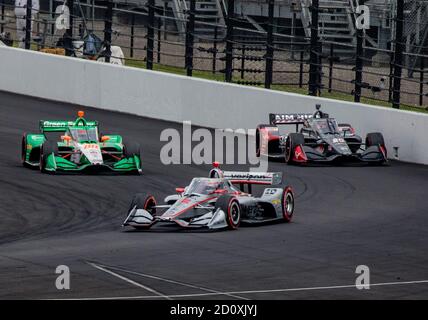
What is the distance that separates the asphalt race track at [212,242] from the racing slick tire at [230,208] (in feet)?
0.55

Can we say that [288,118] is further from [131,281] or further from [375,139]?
[131,281]

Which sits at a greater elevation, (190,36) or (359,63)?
(190,36)

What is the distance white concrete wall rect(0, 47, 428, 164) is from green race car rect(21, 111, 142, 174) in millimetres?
5354

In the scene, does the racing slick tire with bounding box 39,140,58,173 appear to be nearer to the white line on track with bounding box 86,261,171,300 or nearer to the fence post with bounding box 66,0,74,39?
the white line on track with bounding box 86,261,171,300

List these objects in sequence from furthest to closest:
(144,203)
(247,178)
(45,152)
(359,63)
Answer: (359,63), (45,152), (247,178), (144,203)

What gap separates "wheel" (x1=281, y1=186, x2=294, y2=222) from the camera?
1848 cm

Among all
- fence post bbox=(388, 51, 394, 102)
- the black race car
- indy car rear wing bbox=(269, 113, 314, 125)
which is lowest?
the black race car

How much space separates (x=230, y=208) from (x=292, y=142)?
661cm

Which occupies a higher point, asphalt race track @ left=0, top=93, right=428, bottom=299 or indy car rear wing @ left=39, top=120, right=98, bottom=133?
indy car rear wing @ left=39, top=120, right=98, bottom=133

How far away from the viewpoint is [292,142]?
24094mm

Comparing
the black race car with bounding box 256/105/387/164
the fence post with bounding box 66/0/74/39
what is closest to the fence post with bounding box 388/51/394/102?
the black race car with bounding box 256/105/387/164

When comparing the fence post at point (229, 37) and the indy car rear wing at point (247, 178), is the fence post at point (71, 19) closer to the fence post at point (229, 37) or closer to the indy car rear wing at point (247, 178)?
the fence post at point (229, 37)

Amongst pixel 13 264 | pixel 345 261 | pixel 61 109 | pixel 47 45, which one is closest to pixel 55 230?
pixel 13 264

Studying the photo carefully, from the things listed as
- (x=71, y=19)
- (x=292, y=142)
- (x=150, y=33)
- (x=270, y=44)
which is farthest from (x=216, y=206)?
(x=71, y=19)
